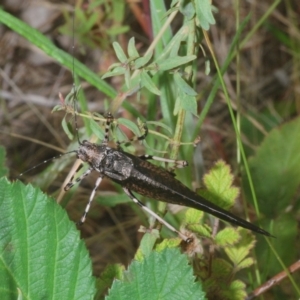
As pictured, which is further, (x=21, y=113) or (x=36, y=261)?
(x=21, y=113)

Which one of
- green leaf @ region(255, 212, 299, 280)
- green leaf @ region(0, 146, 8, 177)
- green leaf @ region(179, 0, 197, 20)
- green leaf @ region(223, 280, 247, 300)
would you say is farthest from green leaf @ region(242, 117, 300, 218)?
green leaf @ region(0, 146, 8, 177)

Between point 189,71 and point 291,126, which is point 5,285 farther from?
point 291,126

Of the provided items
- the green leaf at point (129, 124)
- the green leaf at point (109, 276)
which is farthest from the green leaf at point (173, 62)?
the green leaf at point (109, 276)

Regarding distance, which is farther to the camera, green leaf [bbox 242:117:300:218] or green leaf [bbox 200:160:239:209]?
green leaf [bbox 242:117:300:218]

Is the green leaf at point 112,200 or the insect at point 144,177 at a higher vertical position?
the insect at point 144,177

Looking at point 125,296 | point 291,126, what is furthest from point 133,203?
point 291,126

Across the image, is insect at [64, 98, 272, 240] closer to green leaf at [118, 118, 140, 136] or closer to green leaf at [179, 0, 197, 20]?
green leaf at [118, 118, 140, 136]

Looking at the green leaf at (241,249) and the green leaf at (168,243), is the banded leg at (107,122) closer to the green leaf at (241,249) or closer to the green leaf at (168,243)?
the green leaf at (168,243)
